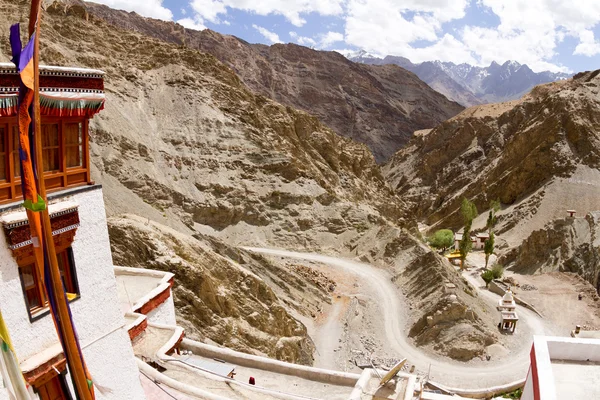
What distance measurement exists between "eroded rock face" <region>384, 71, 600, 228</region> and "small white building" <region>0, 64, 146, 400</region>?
2161 inches

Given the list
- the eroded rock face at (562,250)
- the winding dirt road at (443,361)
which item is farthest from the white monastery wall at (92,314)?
the eroded rock face at (562,250)

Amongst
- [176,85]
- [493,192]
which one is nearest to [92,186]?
[176,85]

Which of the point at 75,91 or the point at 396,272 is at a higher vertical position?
the point at 75,91

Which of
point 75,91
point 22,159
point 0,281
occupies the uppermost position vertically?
point 75,91

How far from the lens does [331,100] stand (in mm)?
112062

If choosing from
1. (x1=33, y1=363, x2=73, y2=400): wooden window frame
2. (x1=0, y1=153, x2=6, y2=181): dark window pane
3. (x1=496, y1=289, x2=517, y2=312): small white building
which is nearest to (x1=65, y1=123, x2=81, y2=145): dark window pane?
(x1=0, y1=153, x2=6, y2=181): dark window pane

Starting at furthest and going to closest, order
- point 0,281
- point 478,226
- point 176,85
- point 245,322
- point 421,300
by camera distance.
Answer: point 478,226 → point 176,85 → point 421,300 → point 245,322 → point 0,281

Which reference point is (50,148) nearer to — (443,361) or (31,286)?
(31,286)

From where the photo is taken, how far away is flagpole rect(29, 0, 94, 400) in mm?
4289

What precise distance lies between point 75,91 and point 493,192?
195 ft

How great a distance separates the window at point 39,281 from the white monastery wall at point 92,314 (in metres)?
0.09

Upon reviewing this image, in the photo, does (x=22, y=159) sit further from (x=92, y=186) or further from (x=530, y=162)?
(x=530, y=162)

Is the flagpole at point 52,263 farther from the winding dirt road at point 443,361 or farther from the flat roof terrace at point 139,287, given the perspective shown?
the winding dirt road at point 443,361

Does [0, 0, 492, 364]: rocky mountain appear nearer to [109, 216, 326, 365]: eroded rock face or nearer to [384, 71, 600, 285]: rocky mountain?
[109, 216, 326, 365]: eroded rock face
